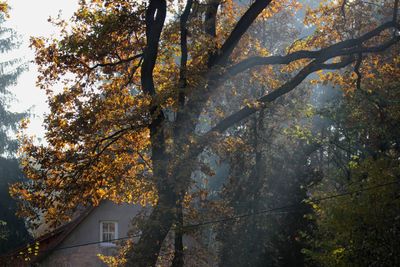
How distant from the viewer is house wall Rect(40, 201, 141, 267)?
2912 centimetres

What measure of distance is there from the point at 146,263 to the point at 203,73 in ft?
18.2

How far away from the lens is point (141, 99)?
18.6 m

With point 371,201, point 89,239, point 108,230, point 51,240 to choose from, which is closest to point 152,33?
point 371,201

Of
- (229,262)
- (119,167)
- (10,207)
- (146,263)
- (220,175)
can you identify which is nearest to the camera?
(146,263)

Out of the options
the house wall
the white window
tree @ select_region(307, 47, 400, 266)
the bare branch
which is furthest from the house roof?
tree @ select_region(307, 47, 400, 266)

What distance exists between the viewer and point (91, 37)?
57.9 ft

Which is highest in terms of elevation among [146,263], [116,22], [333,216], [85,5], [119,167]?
[85,5]

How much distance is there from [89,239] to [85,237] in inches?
8.3

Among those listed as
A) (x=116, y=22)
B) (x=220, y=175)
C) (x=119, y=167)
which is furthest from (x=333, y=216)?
(x=220, y=175)

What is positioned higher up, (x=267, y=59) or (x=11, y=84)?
(x=11, y=84)

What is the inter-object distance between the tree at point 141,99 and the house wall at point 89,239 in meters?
9.70

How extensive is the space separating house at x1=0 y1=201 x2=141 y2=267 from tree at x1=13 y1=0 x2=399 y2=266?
920cm

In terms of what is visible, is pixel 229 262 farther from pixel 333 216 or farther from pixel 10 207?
pixel 10 207

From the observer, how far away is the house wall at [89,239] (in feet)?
95.6
